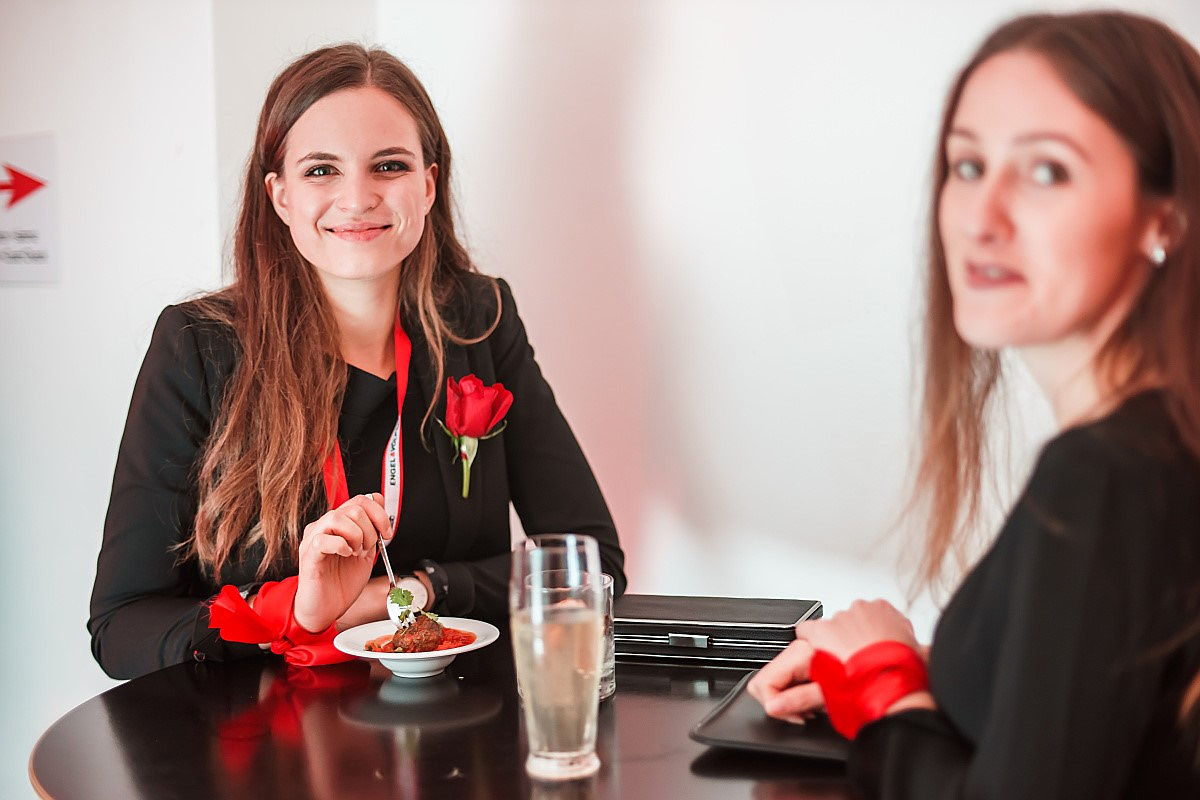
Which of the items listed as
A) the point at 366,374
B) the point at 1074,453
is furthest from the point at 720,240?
the point at 1074,453

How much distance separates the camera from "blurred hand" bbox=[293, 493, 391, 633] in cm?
167

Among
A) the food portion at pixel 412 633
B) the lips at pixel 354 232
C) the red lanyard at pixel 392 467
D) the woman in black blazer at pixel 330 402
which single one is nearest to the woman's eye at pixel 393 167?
the woman in black blazer at pixel 330 402

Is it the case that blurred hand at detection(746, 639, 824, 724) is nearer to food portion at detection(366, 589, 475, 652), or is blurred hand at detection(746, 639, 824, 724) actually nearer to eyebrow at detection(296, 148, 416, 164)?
food portion at detection(366, 589, 475, 652)

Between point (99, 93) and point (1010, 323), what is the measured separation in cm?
227

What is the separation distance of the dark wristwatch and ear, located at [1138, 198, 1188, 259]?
4.11ft

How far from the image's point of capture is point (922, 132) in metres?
2.48

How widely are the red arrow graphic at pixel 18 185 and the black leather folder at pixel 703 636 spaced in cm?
187

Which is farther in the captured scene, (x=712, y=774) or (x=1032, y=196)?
(x=712, y=774)

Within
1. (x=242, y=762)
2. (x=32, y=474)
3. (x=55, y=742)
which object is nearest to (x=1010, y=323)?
(x=242, y=762)

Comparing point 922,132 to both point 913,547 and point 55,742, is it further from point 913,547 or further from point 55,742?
point 55,742

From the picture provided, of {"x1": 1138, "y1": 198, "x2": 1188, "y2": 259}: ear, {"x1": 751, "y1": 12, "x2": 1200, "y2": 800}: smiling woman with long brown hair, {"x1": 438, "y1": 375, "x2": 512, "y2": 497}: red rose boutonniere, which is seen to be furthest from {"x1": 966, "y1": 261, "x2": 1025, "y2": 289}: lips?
{"x1": 438, "y1": 375, "x2": 512, "y2": 497}: red rose boutonniere

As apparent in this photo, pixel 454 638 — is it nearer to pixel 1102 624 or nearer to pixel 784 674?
pixel 784 674

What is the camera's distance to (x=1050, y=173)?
1.02 m

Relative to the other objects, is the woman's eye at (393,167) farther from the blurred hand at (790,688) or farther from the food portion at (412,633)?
the blurred hand at (790,688)
